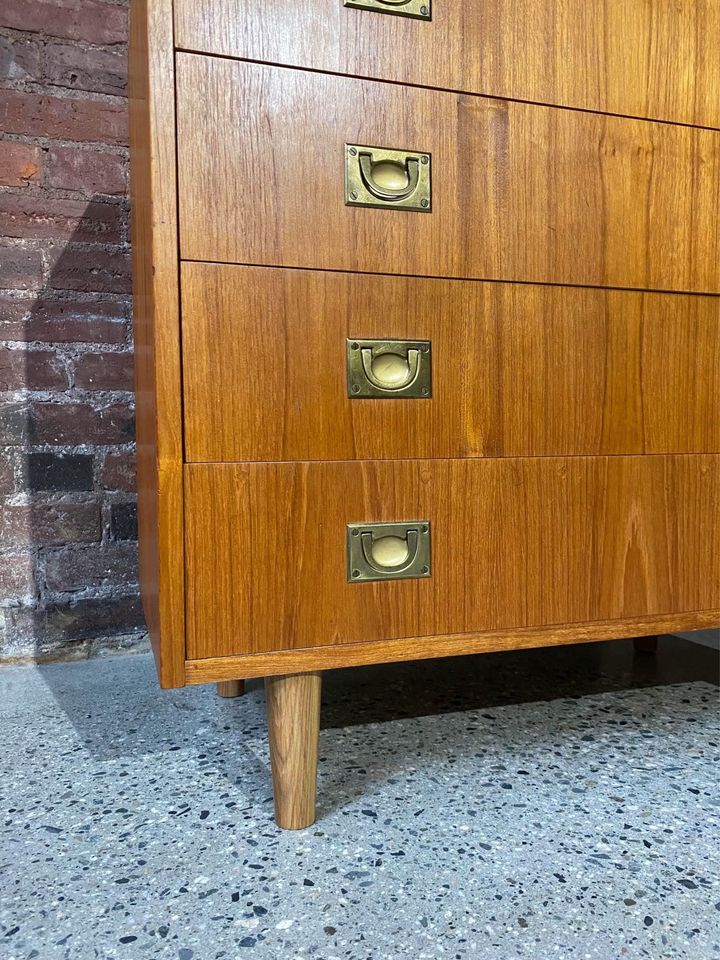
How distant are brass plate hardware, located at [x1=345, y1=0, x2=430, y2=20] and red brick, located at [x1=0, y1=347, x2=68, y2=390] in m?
0.84

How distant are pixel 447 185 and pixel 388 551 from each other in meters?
0.40

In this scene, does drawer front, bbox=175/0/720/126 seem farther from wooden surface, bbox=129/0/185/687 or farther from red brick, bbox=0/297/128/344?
red brick, bbox=0/297/128/344

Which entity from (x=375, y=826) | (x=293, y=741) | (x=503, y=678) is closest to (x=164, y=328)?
(x=293, y=741)

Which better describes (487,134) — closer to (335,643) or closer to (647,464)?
(647,464)

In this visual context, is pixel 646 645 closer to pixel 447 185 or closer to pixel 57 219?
pixel 447 185

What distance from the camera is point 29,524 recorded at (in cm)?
130

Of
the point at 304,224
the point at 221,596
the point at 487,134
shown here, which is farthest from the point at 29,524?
the point at 487,134

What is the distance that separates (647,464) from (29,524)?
105 centimetres

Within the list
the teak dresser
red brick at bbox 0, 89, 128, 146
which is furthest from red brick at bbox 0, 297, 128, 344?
the teak dresser

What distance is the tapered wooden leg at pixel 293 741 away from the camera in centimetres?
76

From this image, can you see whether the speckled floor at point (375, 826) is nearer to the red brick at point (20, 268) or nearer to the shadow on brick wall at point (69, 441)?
the shadow on brick wall at point (69, 441)

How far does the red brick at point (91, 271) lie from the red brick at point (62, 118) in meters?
0.20

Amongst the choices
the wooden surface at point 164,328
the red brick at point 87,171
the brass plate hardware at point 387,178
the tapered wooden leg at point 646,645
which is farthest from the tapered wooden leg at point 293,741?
the red brick at point 87,171

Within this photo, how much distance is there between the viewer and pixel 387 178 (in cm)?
75
